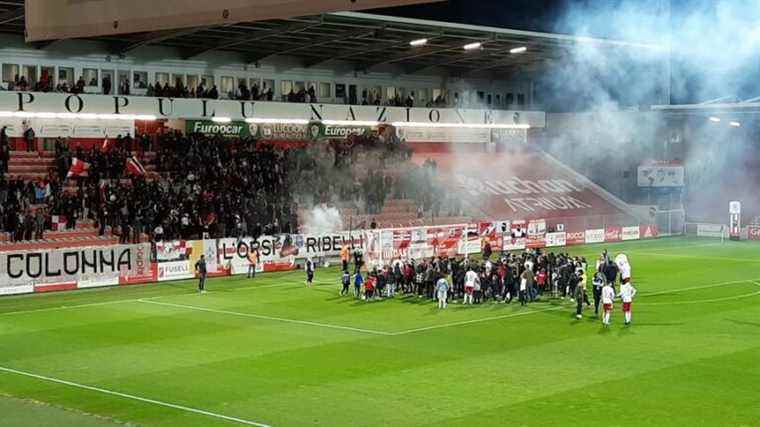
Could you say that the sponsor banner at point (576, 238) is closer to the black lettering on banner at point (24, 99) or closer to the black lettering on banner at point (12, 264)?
the black lettering on banner at point (24, 99)

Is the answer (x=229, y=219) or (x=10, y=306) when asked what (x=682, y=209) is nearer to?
(x=229, y=219)

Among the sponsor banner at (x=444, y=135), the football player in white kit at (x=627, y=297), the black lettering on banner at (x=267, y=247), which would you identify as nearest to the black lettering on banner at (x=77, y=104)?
the black lettering on banner at (x=267, y=247)

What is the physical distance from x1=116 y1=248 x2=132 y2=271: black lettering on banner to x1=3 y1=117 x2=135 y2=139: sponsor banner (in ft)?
29.0

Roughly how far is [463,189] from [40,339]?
33.4 meters

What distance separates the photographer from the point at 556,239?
51156 mm

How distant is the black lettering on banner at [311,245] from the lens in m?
40.8

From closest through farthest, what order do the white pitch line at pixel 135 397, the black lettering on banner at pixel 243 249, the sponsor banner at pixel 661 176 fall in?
the white pitch line at pixel 135 397 → the black lettering on banner at pixel 243 249 → the sponsor banner at pixel 661 176

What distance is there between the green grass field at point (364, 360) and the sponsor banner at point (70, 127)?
1026cm

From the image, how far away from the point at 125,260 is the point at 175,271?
85.4 inches

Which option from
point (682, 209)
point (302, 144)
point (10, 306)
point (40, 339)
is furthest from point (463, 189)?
point (40, 339)

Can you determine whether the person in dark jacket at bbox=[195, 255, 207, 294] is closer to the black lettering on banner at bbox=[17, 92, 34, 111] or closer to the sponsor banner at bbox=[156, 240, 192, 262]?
the sponsor banner at bbox=[156, 240, 192, 262]

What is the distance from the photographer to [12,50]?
42469 millimetres

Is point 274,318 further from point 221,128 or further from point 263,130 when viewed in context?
point 263,130

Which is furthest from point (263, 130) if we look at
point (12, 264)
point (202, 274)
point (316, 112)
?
point (12, 264)
